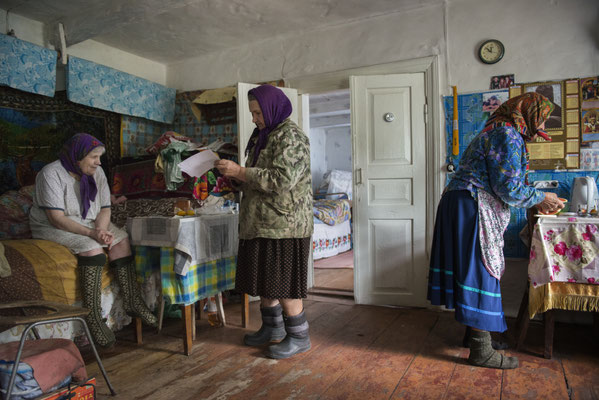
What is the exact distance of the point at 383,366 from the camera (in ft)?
7.35

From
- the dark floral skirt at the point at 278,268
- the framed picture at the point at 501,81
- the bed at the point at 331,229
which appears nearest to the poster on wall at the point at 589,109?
the framed picture at the point at 501,81

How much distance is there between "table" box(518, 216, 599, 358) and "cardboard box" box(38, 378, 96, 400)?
2295 millimetres

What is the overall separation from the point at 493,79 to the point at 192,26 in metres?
2.74

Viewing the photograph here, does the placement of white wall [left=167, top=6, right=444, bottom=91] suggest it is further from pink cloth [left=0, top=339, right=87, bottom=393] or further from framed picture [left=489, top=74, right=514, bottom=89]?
pink cloth [left=0, top=339, right=87, bottom=393]

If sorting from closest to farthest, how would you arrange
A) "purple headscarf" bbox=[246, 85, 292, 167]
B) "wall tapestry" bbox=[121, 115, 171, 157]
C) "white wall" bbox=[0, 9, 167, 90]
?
"purple headscarf" bbox=[246, 85, 292, 167] < "white wall" bbox=[0, 9, 167, 90] < "wall tapestry" bbox=[121, 115, 171, 157]

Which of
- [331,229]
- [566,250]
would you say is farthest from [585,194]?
[331,229]

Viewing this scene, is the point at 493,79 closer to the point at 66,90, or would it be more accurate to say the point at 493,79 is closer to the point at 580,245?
the point at 580,245

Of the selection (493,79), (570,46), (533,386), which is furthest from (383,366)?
(570,46)

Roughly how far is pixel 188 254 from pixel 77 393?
97 centimetres

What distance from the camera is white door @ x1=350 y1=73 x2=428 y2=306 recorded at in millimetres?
3406

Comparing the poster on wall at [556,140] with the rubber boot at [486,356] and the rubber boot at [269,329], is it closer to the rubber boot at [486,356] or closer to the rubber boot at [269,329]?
the rubber boot at [486,356]

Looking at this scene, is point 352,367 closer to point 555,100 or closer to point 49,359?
point 49,359

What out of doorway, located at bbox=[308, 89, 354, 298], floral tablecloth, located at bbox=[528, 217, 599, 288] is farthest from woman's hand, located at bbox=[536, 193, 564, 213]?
doorway, located at bbox=[308, 89, 354, 298]

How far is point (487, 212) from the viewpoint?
215cm
